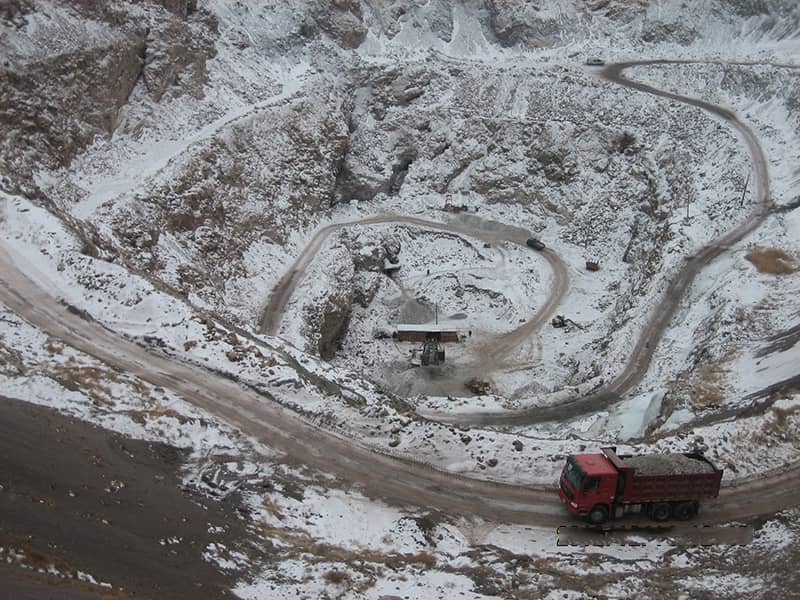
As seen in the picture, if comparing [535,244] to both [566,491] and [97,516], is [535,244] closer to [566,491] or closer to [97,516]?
[566,491]

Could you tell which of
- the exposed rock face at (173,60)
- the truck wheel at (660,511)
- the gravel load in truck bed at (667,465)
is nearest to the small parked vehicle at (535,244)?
the exposed rock face at (173,60)

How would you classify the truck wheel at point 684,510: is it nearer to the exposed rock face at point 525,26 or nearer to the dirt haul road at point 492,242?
the dirt haul road at point 492,242

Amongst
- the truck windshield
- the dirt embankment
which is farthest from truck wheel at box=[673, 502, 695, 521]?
the dirt embankment

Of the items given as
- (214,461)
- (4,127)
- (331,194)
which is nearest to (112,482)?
(214,461)

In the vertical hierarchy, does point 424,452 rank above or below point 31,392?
above

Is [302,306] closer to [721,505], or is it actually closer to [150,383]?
[150,383]

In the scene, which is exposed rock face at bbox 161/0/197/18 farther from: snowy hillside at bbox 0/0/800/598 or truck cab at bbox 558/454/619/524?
truck cab at bbox 558/454/619/524

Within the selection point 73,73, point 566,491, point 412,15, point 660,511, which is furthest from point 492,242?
point 660,511
